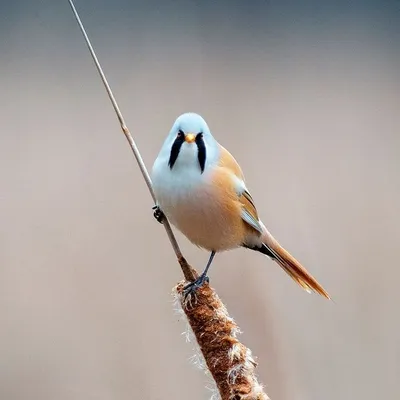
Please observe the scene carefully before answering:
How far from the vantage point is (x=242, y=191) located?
3.64 ft

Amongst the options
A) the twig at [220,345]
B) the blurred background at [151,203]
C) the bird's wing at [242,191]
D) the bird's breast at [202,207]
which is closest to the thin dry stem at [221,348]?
the twig at [220,345]

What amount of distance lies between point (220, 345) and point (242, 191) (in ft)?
1.22

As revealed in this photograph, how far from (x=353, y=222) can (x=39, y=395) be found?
95 cm

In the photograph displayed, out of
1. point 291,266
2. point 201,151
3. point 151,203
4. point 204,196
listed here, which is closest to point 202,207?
point 204,196

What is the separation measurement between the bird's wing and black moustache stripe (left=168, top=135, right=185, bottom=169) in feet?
0.46

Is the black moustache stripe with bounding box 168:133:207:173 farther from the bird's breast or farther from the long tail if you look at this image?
the long tail

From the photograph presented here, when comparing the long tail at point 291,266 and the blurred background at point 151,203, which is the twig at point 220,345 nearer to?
the long tail at point 291,266

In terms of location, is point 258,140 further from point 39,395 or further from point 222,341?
point 222,341

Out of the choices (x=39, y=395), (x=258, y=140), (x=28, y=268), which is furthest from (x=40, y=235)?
(x=258, y=140)

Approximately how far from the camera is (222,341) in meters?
0.79

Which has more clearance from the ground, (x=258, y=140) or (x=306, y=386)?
(x=258, y=140)

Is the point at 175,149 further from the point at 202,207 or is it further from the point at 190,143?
the point at 202,207

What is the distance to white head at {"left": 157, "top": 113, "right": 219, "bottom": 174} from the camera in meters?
0.84

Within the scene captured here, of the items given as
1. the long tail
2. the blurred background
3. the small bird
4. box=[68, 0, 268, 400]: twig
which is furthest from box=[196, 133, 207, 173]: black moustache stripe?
the blurred background
